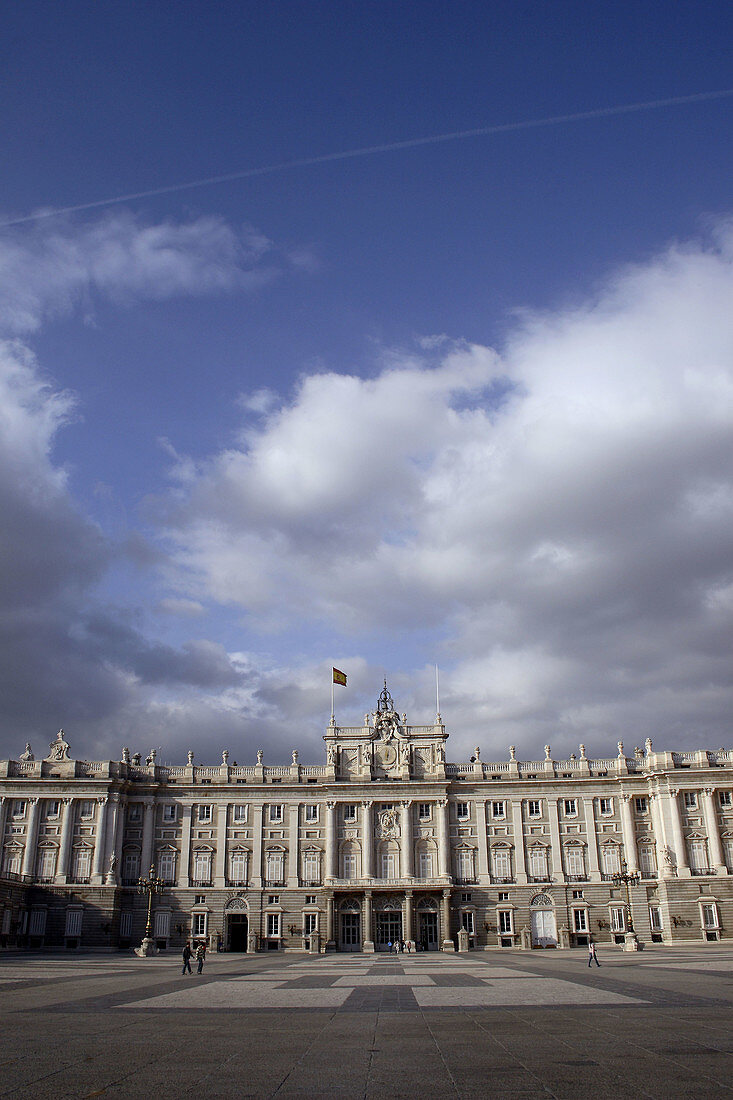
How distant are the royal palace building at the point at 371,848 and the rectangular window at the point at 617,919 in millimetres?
254

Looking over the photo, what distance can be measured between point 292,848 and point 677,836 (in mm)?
44110

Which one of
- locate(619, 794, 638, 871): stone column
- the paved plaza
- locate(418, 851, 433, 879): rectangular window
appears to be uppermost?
locate(619, 794, 638, 871): stone column

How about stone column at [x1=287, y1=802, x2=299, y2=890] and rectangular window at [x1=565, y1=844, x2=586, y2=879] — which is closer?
rectangular window at [x1=565, y1=844, x2=586, y2=879]

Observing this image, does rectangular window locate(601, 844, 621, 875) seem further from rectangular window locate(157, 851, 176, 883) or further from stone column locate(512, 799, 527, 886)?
rectangular window locate(157, 851, 176, 883)

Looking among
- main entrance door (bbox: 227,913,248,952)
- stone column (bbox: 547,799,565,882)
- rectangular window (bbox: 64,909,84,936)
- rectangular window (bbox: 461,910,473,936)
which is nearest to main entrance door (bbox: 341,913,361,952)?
main entrance door (bbox: 227,913,248,952)

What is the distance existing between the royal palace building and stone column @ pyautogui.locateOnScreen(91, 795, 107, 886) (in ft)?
0.57

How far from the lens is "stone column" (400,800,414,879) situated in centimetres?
9794

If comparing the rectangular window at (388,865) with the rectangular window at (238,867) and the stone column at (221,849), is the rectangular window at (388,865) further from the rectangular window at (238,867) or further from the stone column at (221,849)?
the stone column at (221,849)

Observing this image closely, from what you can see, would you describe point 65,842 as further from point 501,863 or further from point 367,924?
point 501,863

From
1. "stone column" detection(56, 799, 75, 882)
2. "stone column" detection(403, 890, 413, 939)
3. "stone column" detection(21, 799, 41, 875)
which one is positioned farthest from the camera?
"stone column" detection(21, 799, 41, 875)

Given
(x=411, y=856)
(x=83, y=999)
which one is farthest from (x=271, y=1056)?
(x=411, y=856)

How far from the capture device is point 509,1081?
49.6 ft

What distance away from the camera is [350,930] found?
9625 cm

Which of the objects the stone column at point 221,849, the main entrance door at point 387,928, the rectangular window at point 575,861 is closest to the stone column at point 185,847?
the stone column at point 221,849
